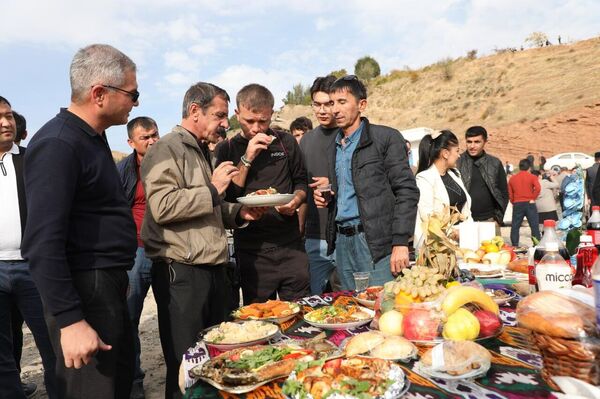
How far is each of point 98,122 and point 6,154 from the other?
1.76 m

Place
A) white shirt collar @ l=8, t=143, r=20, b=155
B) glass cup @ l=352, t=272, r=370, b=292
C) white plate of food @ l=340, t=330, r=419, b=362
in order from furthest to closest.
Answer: white shirt collar @ l=8, t=143, r=20, b=155 < glass cup @ l=352, t=272, r=370, b=292 < white plate of food @ l=340, t=330, r=419, b=362

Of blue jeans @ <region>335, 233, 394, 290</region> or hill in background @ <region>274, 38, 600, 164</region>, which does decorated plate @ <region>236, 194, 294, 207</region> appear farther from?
hill in background @ <region>274, 38, 600, 164</region>

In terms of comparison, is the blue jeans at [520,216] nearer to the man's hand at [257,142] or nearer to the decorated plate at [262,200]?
the man's hand at [257,142]

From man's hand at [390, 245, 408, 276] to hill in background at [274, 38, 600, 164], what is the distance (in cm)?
2873

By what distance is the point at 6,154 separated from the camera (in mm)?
3367

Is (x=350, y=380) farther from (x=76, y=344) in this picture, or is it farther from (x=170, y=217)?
(x=170, y=217)

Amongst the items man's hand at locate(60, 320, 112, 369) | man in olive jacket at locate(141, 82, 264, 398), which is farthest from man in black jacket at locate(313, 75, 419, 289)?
man's hand at locate(60, 320, 112, 369)

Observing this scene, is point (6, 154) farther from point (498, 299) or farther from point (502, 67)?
point (502, 67)

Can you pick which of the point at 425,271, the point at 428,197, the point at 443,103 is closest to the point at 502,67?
the point at 443,103

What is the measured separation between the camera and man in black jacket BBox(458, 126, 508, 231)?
5.73 m

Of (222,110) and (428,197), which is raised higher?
(222,110)

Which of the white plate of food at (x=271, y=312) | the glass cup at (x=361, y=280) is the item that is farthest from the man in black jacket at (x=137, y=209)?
the glass cup at (x=361, y=280)

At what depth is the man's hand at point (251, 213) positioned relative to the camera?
3225mm

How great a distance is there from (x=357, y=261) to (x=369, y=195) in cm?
51
